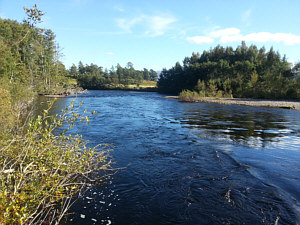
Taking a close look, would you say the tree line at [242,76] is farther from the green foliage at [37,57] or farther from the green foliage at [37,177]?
the green foliage at [37,177]

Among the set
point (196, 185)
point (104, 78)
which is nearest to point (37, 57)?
point (196, 185)

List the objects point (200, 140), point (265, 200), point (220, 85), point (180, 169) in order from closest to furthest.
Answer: point (265, 200), point (180, 169), point (200, 140), point (220, 85)

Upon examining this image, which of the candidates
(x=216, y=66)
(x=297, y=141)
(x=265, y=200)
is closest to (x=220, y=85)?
(x=216, y=66)

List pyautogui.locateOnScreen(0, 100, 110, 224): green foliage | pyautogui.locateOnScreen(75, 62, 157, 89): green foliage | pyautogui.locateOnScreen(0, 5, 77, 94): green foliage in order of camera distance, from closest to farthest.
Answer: pyautogui.locateOnScreen(0, 100, 110, 224): green foliage → pyautogui.locateOnScreen(0, 5, 77, 94): green foliage → pyautogui.locateOnScreen(75, 62, 157, 89): green foliage

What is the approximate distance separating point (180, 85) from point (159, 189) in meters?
91.3

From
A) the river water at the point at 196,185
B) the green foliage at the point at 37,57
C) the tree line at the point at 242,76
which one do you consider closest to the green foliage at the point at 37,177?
the river water at the point at 196,185

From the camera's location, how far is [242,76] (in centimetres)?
6650

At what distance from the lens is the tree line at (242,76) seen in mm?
55375

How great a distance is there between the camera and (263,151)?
12.2m

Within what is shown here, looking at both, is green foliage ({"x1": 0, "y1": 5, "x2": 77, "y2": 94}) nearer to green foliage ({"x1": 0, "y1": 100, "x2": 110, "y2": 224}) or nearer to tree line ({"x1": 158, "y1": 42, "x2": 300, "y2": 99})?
green foliage ({"x1": 0, "y1": 100, "x2": 110, "y2": 224})

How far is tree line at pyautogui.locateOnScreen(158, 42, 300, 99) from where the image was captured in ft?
182

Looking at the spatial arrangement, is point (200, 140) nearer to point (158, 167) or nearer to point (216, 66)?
point (158, 167)

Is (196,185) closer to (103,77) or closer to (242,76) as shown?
(242,76)

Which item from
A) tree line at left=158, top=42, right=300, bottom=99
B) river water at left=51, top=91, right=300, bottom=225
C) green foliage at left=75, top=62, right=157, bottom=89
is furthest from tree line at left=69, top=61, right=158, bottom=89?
river water at left=51, top=91, right=300, bottom=225
